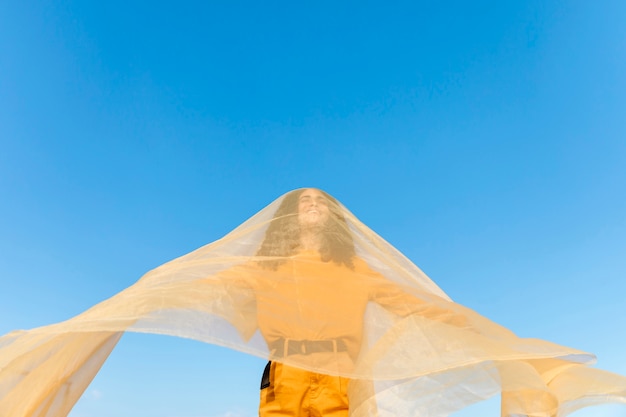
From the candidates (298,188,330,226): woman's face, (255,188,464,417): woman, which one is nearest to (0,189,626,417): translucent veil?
(255,188,464,417): woman

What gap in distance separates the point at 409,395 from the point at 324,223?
4.30ft

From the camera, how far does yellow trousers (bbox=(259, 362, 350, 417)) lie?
2.88m

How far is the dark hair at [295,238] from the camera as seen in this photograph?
10.2ft

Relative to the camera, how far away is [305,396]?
292cm

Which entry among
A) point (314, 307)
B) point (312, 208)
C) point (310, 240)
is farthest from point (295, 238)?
point (314, 307)

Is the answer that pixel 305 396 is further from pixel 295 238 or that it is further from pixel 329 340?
pixel 295 238

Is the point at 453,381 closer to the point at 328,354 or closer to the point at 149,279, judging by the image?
the point at 328,354

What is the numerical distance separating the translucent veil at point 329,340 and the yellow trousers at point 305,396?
0.23 metres

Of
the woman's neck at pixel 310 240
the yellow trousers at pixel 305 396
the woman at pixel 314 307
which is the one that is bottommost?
the yellow trousers at pixel 305 396

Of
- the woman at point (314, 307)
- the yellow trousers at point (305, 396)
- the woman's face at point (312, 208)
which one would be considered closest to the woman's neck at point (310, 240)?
the woman at point (314, 307)

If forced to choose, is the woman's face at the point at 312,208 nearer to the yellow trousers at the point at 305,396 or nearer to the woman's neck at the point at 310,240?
the woman's neck at the point at 310,240

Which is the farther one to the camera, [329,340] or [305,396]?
[305,396]

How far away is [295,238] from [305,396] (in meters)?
0.98

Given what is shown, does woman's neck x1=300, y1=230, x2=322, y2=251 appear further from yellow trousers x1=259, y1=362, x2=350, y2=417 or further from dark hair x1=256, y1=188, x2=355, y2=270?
yellow trousers x1=259, y1=362, x2=350, y2=417
